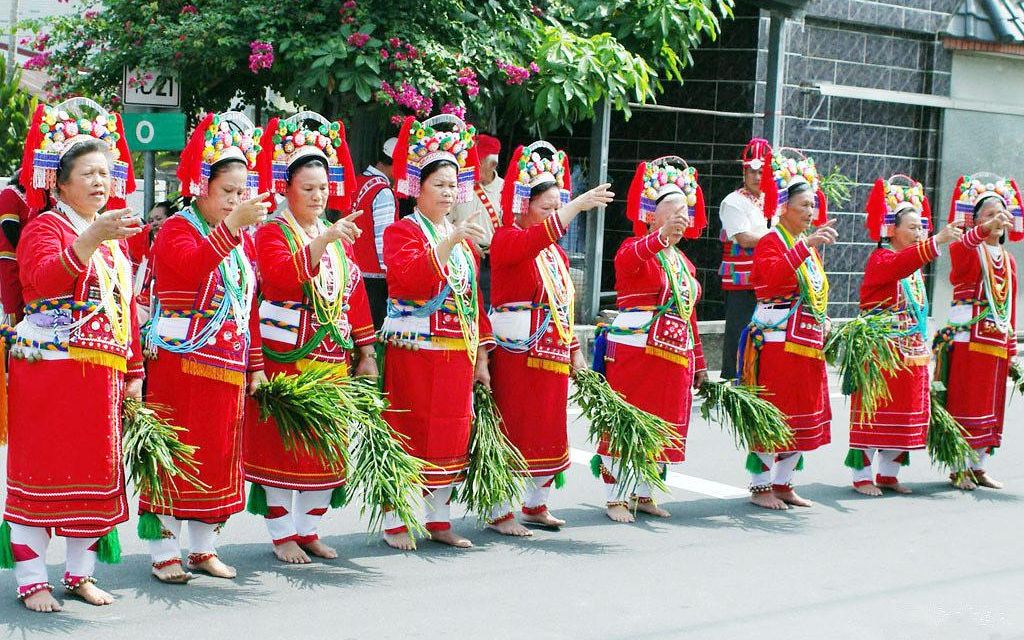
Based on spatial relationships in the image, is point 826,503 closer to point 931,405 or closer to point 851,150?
point 931,405

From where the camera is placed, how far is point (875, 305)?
7703mm

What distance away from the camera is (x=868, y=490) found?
7.81 metres

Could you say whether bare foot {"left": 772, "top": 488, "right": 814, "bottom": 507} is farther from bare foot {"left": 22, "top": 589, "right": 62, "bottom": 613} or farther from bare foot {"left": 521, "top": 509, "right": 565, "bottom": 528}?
bare foot {"left": 22, "top": 589, "right": 62, "bottom": 613}

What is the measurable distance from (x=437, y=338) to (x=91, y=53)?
651 centimetres

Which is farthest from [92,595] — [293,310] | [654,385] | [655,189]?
[655,189]

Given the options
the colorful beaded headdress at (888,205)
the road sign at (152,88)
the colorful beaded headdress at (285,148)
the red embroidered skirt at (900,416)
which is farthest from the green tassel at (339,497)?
the road sign at (152,88)

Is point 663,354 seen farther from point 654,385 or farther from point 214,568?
point 214,568

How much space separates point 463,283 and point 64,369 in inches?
71.4

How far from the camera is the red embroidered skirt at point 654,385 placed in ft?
22.6

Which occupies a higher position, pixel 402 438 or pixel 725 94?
pixel 725 94

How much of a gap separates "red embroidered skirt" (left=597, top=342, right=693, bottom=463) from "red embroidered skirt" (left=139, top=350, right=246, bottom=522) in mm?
2101

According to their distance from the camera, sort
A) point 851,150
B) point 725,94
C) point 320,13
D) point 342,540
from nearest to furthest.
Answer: point 342,540
point 320,13
point 725,94
point 851,150

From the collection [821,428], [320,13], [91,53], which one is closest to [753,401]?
[821,428]

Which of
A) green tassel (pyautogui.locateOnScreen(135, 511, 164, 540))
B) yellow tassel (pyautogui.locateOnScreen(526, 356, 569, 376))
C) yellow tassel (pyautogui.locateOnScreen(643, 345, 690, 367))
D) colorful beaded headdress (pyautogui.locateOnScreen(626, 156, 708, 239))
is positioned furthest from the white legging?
colorful beaded headdress (pyautogui.locateOnScreen(626, 156, 708, 239))
